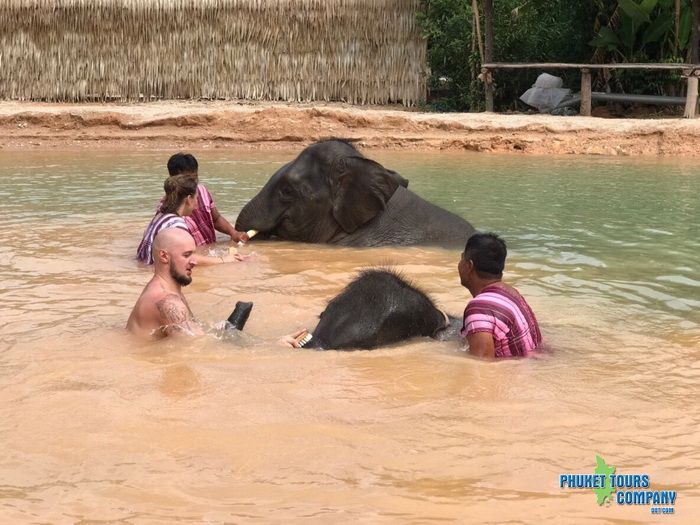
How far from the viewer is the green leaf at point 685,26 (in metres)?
18.9

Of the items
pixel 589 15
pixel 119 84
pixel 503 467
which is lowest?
pixel 503 467

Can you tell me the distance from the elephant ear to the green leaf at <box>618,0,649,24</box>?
37.0 ft

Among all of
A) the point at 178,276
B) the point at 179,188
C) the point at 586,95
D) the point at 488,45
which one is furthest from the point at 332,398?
the point at 488,45

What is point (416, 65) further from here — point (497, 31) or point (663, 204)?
point (663, 204)

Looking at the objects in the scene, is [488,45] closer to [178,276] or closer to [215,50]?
[215,50]

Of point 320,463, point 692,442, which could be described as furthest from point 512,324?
point 320,463

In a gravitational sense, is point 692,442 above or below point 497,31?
below

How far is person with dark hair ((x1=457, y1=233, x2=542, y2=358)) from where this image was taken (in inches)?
207

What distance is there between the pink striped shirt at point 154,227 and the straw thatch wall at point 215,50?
44.1ft

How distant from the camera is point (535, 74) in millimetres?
20562

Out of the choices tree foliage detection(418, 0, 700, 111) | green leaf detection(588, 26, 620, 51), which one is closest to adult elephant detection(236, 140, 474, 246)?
green leaf detection(588, 26, 620, 51)

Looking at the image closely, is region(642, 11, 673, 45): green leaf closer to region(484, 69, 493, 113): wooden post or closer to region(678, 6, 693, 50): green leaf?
region(678, 6, 693, 50): green leaf

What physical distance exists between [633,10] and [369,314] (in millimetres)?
14624

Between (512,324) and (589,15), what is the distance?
1610 cm
